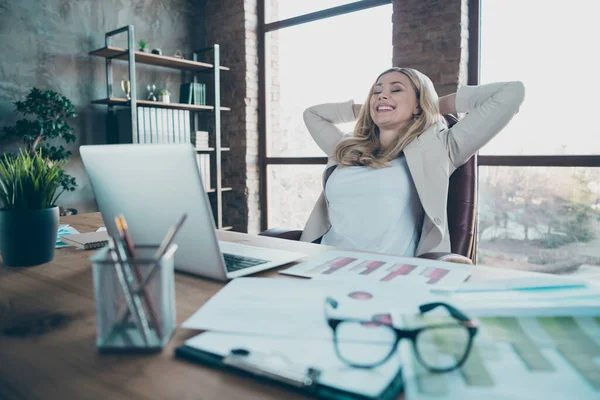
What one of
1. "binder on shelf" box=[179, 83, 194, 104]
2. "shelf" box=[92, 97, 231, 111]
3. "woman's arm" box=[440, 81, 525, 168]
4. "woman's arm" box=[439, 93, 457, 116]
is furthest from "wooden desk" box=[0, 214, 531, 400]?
"binder on shelf" box=[179, 83, 194, 104]

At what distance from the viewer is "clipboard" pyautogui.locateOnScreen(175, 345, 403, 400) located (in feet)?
1.40

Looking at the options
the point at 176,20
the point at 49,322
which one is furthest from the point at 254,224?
the point at 49,322

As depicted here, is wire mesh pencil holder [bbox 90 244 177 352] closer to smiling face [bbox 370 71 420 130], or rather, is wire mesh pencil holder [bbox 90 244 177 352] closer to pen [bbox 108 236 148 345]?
pen [bbox 108 236 148 345]

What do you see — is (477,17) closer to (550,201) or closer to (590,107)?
(590,107)

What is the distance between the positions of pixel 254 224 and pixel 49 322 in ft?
11.7

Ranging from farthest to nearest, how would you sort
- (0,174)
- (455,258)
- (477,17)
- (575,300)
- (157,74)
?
(157,74) < (477,17) < (455,258) < (0,174) < (575,300)

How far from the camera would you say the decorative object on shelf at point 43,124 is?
2.88 metres

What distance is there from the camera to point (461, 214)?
1594 mm

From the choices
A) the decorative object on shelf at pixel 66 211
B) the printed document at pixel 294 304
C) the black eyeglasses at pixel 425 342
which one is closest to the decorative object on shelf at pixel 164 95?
the decorative object on shelf at pixel 66 211

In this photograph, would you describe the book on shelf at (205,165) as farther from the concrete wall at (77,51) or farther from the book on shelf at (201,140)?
the concrete wall at (77,51)

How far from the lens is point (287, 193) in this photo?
4.11m

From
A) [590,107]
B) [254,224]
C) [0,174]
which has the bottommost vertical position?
[254,224]

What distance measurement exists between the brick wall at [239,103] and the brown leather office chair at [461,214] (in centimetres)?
249

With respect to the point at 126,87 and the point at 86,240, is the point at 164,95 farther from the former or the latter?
the point at 86,240
